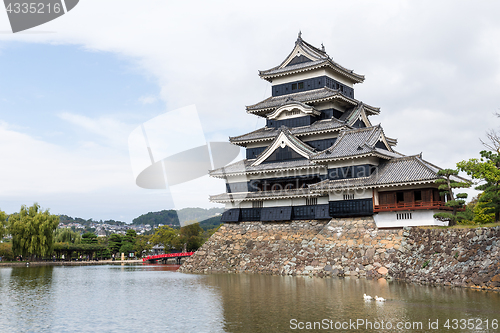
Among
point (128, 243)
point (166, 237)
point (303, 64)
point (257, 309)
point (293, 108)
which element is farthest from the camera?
point (128, 243)

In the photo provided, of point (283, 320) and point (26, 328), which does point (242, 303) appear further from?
point (26, 328)

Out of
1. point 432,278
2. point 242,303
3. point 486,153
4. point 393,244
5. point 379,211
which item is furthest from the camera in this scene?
point 379,211

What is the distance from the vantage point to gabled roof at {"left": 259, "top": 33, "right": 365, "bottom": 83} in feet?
133

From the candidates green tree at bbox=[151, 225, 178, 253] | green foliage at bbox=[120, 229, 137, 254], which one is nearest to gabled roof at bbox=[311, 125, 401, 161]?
green tree at bbox=[151, 225, 178, 253]

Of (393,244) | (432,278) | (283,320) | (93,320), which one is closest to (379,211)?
(393,244)

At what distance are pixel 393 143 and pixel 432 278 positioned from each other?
64.4 feet

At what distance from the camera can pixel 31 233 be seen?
180 feet

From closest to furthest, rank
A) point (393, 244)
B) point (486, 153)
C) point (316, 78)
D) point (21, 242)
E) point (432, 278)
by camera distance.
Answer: point (432, 278) < point (486, 153) < point (393, 244) < point (316, 78) < point (21, 242)

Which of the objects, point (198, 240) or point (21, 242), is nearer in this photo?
point (21, 242)

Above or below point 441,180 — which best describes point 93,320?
below

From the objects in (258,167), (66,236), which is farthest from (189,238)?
(258,167)

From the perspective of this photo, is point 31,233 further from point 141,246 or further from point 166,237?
point 141,246

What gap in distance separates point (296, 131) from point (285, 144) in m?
1.75

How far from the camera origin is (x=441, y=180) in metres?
27.4
